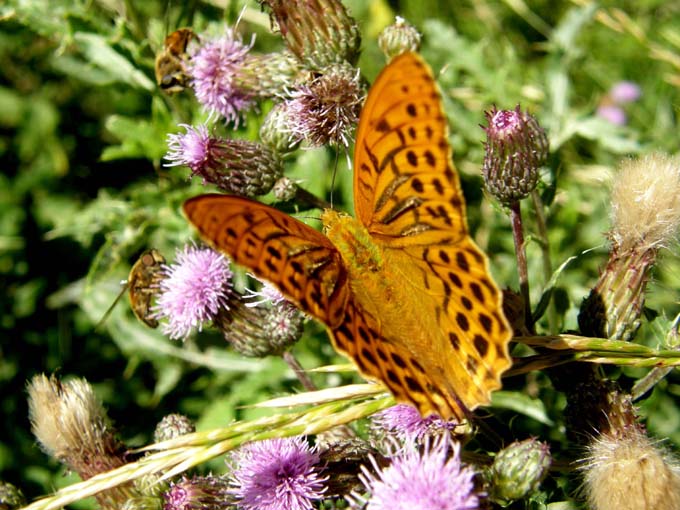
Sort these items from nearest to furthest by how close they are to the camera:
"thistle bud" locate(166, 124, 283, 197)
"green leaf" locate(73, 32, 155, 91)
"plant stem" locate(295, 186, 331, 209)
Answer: "thistle bud" locate(166, 124, 283, 197) < "plant stem" locate(295, 186, 331, 209) < "green leaf" locate(73, 32, 155, 91)

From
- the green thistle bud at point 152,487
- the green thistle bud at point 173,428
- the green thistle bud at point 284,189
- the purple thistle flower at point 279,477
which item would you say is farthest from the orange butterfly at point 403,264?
the green thistle bud at point 152,487

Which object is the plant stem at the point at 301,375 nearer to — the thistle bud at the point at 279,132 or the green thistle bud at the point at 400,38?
the thistle bud at the point at 279,132

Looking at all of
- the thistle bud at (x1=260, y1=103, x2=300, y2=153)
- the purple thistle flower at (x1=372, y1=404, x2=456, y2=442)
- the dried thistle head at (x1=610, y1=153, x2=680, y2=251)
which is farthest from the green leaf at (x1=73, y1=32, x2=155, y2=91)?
the dried thistle head at (x1=610, y1=153, x2=680, y2=251)

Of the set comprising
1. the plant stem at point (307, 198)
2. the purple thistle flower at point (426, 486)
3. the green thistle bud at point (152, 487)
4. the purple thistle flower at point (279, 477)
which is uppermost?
the plant stem at point (307, 198)

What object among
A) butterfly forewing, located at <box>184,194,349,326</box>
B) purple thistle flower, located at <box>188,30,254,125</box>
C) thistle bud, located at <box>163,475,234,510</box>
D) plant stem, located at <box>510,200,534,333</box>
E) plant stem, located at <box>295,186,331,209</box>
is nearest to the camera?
butterfly forewing, located at <box>184,194,349,326</box>

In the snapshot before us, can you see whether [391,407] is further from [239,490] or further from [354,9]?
[354,9]

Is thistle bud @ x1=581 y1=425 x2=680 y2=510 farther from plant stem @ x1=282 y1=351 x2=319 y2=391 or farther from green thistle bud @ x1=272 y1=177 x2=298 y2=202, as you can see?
green thistle bud @ x1=272 y1=177 x2=298 y2=202
